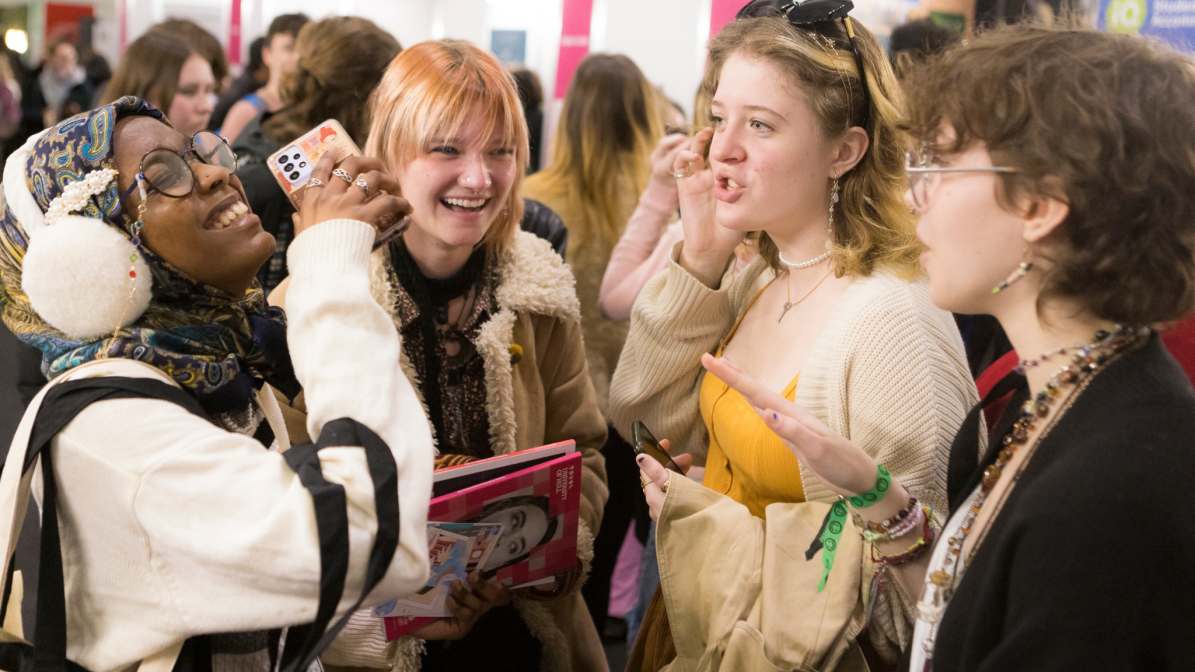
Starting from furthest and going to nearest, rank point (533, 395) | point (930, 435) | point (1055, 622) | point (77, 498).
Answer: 1. point (533, 395)
2. point (930, 435)
3. point (77, 498)
4. point (1055, 622)

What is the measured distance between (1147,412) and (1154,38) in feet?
1.69

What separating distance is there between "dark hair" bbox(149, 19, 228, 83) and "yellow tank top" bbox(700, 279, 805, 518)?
4298 mm

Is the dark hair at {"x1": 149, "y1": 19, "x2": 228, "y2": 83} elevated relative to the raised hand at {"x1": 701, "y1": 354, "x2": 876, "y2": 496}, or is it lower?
elevated

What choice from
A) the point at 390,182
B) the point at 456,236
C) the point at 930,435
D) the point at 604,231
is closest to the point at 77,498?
the point at 390,182

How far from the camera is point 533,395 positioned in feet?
6.88

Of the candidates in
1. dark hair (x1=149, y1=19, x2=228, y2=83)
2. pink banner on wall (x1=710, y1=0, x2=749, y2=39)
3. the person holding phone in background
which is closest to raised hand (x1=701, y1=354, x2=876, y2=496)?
the person holding phone in background

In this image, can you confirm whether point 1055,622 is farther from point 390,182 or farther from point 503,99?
point 503,99

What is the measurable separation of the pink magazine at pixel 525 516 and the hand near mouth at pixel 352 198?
48 centimetres

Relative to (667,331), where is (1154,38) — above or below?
above

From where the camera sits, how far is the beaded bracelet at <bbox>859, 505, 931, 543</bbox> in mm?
1392

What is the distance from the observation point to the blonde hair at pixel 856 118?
175cm

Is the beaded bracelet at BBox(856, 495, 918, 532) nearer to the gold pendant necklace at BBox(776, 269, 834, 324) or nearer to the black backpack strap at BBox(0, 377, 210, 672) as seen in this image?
the gold pendant necklace at BBox(776, 269, 834, 324)

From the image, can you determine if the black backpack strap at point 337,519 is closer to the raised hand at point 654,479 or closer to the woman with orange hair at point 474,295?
the raised hand at point 654,479

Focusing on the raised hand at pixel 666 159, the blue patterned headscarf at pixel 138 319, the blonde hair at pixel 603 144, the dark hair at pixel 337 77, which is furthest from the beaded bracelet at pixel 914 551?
the dark hair at pixel 337 77
